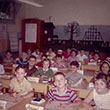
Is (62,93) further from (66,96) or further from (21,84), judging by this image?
(21,84)

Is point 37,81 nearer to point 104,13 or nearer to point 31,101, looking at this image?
point 31,101

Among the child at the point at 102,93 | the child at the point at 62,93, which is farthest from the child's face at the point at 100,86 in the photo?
the child at the point at 62,93

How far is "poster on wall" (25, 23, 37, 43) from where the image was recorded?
939cm

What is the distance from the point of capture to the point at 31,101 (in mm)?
2283

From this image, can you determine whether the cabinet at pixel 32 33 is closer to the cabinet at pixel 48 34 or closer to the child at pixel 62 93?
the cabinet at pixel 48 34

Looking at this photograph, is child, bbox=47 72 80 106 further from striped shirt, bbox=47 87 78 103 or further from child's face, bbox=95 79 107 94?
child's face, bbox=95 79 107 94

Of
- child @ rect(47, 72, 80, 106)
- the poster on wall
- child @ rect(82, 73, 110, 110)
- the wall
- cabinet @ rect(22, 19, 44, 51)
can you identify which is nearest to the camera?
child @ rect(82, 73, 110, 110)

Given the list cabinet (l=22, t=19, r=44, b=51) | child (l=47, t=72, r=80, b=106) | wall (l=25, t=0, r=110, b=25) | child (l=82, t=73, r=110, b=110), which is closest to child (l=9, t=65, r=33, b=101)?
child (l=47, t=72, r=80, b=106)

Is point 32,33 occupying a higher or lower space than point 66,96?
higher

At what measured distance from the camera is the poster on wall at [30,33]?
9.39 meters

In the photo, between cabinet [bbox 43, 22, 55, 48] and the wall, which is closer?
the wall

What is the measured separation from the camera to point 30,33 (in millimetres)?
9547

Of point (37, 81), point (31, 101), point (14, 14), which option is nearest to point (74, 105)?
point (31, 101)

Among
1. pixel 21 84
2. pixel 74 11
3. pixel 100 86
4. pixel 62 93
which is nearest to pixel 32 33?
pixel 74 11
